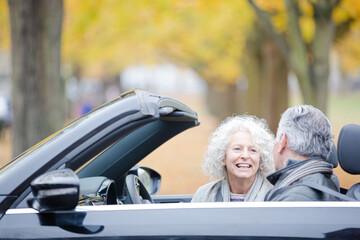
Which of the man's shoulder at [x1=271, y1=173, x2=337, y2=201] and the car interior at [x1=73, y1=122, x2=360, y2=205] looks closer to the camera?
the man's shoulder at [x1=271, y1=173, x2=337, y2=201]

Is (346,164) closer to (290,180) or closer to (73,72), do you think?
(290,180)

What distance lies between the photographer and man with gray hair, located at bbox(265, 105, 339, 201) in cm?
255

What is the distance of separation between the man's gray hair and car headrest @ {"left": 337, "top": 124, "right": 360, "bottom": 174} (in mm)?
495

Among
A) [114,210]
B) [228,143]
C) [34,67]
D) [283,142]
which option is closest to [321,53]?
[34,67]

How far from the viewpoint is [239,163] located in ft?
10.4

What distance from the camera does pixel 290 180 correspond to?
8.48 ft

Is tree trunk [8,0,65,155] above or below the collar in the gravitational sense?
above

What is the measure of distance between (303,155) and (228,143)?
668 mm

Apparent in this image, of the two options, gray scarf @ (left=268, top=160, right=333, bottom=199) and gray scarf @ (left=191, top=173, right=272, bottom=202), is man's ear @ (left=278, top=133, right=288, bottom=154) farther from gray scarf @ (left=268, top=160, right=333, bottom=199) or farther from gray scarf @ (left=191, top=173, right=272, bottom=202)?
gray scarf @ (left=191, top=173, right=272, bottom=202)

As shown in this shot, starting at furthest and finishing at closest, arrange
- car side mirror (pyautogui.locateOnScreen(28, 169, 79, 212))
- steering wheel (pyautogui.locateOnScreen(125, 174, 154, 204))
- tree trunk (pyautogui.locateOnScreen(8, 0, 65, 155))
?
tree trunk (pyautogui.locateOnScreen(8, 0, 65, 155)), steering wheel (pyautogui.locateOnScreen(125, 174, 154, 204)), car side mirror (pyautogui.locateOnScreen(28, 169, 79, 212))

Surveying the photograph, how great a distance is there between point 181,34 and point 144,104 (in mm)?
22194

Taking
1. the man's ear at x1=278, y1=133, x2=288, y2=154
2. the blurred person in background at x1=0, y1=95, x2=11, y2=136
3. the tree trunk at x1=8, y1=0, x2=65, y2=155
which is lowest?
the blurred person in background at x1=0, y1=95, x2=11, y2=136

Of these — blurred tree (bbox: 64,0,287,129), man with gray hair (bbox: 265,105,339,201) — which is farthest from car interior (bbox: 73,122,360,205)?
blurred tree (bbox: 64,0,287,129)

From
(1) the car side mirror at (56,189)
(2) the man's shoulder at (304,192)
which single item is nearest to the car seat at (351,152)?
(2) the man's shoulder at (304,192)
